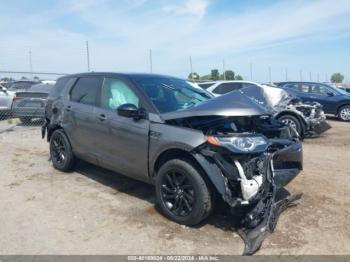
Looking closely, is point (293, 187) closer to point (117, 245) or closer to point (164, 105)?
point (164, 105)

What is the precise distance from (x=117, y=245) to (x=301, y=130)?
26.2ft

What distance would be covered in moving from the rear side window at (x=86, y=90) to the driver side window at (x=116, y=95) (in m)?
0.21

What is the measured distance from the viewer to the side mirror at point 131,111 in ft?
15.4

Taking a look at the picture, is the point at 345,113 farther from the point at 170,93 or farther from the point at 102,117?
the point at 102,117

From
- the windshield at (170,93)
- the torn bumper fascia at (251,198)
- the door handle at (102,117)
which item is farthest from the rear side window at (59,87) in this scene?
the torn bumper fascia at (251,198)

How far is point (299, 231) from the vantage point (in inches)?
163

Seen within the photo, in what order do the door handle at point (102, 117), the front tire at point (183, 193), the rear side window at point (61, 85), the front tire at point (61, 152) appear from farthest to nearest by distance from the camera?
the rear side window at point (61, 85) < the front tire at point (61, 152) < the door handle at point (102, 117) < the front tire at point (183, 193)

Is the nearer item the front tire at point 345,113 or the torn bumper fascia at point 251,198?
the torn bumper fascia at point 251,198

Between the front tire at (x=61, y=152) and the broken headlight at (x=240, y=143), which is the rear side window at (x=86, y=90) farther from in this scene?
the broken headlight at (x=240, y=143)

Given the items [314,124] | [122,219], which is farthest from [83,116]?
[314,124]

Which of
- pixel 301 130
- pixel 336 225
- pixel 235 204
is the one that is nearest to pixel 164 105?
pixel 235 204

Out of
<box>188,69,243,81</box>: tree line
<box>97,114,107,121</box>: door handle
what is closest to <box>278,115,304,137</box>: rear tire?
<box>97,114,107,121</box>: door handle

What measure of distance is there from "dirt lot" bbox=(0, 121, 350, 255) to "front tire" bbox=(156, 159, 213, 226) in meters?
0.15

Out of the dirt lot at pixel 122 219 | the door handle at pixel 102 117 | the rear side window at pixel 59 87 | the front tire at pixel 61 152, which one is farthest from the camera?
the rear side window at pixel 59 87
